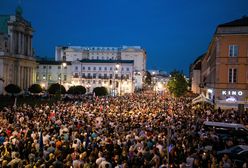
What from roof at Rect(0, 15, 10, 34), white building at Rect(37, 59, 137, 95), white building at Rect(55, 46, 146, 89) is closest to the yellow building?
roof at Rect(0, 15, 10, 34)

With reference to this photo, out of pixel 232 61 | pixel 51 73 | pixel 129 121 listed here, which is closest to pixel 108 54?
pixel 51 73

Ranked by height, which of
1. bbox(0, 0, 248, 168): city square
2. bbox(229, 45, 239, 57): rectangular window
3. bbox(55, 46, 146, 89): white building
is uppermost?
bbox(55, 46, 146, 89): white building

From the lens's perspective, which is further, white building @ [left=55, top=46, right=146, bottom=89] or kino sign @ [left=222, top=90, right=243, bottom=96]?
white building @ [left=55, top=46, right=146, bottom=89]

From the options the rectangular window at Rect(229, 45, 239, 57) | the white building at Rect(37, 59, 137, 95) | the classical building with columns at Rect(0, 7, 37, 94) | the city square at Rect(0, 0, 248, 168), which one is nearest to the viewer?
the city square at Rect(0, 0, 248, 168)

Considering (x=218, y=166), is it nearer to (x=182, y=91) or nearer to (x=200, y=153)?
(x=200, y=153)

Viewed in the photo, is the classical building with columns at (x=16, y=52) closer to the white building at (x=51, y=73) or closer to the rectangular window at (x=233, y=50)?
the white building at (x=51, y=73)

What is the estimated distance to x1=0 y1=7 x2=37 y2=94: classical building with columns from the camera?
91.1 meters

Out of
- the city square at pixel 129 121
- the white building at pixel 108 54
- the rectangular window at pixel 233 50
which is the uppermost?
the white building at pixel 108 54

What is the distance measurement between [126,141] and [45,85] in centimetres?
10730

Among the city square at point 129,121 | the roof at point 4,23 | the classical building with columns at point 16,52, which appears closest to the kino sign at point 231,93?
the city square at point 129,121

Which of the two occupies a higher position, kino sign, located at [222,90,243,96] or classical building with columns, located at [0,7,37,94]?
classical building with columns, located at [0,7,37,94]

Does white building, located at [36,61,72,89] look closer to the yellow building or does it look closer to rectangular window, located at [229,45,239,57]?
the yellow building

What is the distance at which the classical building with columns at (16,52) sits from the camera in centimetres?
9106

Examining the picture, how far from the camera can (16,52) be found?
327 feet
